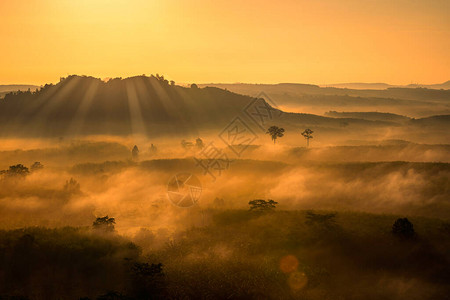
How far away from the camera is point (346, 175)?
134250mm

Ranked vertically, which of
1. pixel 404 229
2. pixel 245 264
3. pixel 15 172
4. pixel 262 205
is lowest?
pixel 245 264

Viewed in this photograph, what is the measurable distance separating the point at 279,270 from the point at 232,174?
112450mm

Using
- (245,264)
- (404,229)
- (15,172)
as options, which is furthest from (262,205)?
(15,172)

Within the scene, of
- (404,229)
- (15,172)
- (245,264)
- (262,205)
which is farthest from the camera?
(15,172)

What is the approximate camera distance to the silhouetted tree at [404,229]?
56.7m

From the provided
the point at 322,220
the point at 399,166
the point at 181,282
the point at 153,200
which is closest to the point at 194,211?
the point at 153,200

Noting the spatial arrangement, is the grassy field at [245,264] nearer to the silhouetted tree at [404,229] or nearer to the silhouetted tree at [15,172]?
the silhouetted tree at [404,229]

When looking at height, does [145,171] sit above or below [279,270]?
above

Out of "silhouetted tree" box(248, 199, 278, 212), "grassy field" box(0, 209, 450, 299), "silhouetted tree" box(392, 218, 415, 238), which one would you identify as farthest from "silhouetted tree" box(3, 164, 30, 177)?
"silhouetted tree" box(392, 218, 415, 238)

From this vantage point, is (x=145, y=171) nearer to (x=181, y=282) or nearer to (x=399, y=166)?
(x=399, y=166)

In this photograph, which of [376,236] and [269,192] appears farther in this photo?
[269,192]

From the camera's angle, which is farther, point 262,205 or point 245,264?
point 262,205

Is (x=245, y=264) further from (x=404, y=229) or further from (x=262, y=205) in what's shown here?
(x=262, y=205)

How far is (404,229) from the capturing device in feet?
187
